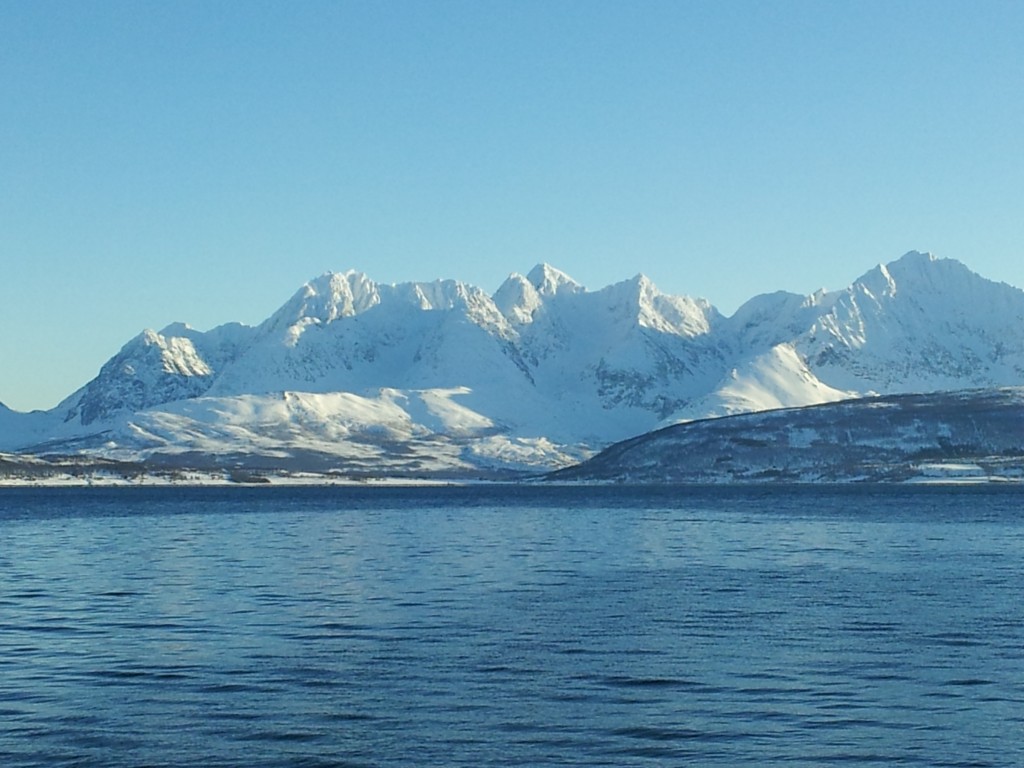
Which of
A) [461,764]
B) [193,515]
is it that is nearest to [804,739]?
[461,764]

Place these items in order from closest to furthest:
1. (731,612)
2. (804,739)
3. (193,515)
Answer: (804,739) → (731,612) → (193,515)

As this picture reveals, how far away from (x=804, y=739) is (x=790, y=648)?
642 inches

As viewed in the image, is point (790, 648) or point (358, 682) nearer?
point (358, 682)

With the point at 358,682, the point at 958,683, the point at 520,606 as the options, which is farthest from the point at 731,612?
the point at 358,682

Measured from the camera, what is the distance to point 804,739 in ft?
128

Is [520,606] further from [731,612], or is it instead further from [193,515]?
[193,515]

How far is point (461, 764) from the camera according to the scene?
3656cm

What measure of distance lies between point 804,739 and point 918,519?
13501 cm

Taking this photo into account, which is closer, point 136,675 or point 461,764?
point 461,764

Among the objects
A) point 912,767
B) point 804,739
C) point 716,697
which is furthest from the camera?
point 716,697

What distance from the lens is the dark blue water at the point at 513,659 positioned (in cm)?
3884

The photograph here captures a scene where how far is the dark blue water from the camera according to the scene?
38844 millimetres

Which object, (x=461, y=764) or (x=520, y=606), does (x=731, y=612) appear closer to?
(x=520, y=606)

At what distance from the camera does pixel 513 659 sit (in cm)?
5300
